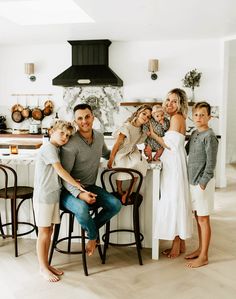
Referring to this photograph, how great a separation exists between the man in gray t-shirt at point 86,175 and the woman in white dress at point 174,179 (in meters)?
0.50

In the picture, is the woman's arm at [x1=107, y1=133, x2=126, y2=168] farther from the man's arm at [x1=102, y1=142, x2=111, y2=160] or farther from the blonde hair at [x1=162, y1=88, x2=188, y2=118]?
the blonde hair at [x1=162, y1=88, x2=188, y2=118]

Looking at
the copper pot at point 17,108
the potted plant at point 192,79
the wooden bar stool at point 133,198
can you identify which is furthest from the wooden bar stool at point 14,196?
the potted plant at point 192,79

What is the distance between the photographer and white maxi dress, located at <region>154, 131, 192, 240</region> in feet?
11.0

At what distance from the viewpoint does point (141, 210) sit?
368cm

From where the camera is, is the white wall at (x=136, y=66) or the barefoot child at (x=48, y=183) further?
the white wall at (x=136, y=66)

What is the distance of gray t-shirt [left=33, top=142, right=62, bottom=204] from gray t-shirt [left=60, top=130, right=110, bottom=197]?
9 centimetres

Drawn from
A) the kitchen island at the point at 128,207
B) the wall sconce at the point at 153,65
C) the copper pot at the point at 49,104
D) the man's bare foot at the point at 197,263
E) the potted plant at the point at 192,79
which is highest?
the wall sconce at the point at 153,65

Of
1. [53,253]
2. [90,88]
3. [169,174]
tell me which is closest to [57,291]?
[53,253]

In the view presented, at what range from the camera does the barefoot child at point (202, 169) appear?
125 inches

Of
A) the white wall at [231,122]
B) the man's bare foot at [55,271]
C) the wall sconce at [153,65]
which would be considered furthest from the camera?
the white wall at [231,122]

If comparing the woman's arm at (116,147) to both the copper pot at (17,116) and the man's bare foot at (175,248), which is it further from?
the copper pot at (17,116)

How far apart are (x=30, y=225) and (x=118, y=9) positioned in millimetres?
2710

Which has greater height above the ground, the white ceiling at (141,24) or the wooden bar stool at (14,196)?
the white ceiling at (141,24)

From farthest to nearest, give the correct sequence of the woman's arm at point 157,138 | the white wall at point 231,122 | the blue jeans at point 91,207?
the white wall at point 231,122, the woman's arm at point 157,138, the blue jeans at point 91,207
